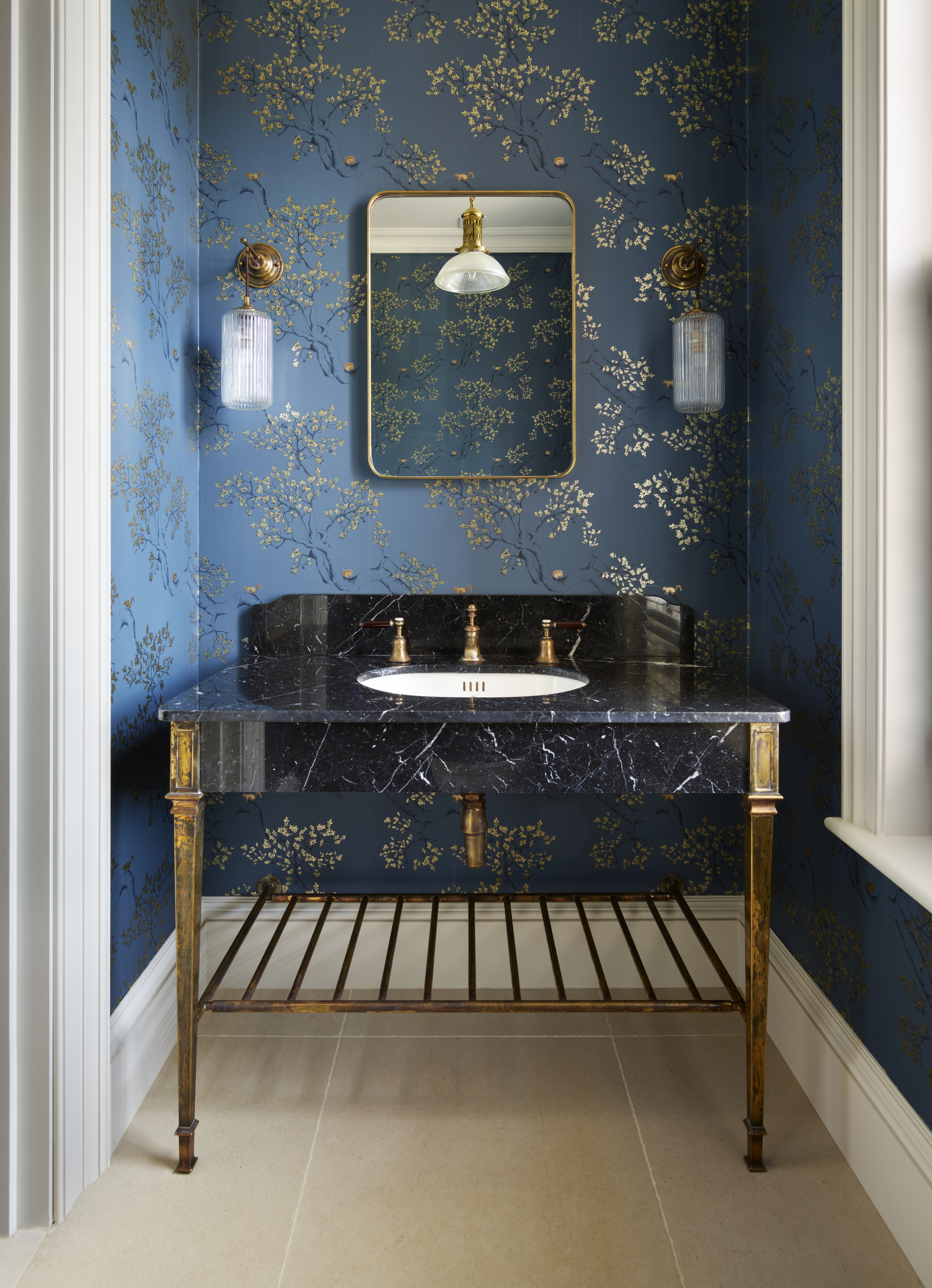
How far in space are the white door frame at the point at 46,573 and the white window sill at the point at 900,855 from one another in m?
1.29

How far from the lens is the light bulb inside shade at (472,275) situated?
5.84ft

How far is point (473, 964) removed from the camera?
4.98ft

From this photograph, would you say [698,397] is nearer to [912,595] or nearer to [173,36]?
[912,595]

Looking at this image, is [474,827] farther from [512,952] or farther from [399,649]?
[399,649]

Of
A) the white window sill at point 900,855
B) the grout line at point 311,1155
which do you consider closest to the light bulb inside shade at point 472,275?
the white window sill at point 900,855

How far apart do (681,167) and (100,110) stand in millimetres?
1280

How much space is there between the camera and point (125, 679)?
4.76 feet

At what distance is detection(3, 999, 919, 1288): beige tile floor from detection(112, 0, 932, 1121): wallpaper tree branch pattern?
364mm

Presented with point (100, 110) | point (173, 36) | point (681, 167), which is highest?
point (173, 36)

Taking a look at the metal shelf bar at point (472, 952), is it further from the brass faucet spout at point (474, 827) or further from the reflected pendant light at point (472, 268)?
the reflected pendant light at point (472, 268)

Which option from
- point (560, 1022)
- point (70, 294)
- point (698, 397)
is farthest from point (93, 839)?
point (698, 397)

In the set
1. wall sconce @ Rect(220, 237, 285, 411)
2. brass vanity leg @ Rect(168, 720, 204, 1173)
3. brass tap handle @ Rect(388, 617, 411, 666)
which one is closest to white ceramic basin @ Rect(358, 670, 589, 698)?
brass tap handle @ Rect(388, 617, 411, 666)

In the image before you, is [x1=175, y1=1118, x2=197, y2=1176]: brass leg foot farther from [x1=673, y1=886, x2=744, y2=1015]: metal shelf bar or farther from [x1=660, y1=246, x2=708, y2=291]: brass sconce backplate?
[x1=660, y1=246, x2=708, y2=291]: brass sconce backplate

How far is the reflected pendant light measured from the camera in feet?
5.83
